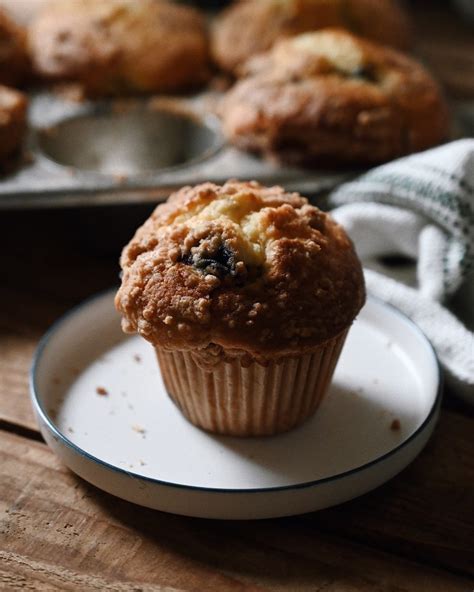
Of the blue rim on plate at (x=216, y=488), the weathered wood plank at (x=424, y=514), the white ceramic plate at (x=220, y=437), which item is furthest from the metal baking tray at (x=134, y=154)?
the weathered wood plank at (x=424, y=514)

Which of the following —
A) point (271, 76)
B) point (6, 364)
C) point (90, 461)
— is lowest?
point (6, 364)

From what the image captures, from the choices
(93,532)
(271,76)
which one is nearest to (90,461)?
(93,532)

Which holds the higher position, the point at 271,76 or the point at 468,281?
the point at 271,76

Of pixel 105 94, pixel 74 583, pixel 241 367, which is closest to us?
pixel 74 583

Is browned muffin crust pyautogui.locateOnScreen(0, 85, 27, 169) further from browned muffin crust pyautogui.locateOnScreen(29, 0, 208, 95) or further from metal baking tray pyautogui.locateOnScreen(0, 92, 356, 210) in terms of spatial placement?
browned muffin crust pyautogui.locateOnScreen(29, 0, 208, 95)

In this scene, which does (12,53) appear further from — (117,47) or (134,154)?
(134,154)

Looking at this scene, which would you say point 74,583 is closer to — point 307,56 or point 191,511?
point 191,511
